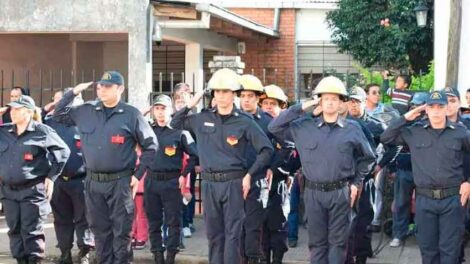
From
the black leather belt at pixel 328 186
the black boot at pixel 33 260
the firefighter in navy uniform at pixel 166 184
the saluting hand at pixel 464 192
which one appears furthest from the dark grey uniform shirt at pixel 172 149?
the saluting hand at pixel 464 192

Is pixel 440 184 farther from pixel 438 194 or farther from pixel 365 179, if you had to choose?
pixel 365 179

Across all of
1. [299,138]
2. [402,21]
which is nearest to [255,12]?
[402,21]

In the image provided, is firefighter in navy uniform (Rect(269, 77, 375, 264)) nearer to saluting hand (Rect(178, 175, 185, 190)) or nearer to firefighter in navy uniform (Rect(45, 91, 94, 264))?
saluting hand (Rect(178, 175, 185, 190))

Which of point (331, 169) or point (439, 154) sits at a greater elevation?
point (439, 154)

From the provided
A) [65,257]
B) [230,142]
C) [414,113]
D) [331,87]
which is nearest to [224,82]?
[230,142]

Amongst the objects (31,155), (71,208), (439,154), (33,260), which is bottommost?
(33,260)

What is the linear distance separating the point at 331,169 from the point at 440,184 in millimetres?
1029

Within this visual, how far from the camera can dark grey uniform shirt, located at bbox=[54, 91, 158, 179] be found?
7.84 meters

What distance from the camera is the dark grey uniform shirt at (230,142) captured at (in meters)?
7.86

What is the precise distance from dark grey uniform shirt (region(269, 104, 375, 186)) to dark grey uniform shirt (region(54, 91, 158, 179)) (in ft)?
4.52

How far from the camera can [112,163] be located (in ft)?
25.7

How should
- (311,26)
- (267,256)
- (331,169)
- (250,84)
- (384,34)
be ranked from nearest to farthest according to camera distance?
(331,169)
(250,84)
(267,256)
(384,34)
(311,26)

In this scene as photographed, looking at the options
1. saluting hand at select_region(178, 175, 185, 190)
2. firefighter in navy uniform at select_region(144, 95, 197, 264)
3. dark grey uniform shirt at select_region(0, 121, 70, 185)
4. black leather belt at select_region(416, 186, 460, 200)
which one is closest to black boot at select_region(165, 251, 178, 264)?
firefighter in navy uniform at select_region(144, 95, 197, 264)

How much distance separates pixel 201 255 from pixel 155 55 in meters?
9.37
